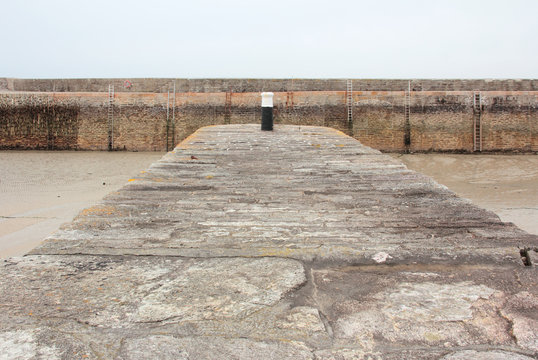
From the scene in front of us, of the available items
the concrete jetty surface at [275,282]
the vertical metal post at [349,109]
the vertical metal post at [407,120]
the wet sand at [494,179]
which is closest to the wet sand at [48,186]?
the concrete jetty surface at [275,282]

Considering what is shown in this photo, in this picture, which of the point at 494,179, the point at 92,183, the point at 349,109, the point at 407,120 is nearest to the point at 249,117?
the point at 349,109

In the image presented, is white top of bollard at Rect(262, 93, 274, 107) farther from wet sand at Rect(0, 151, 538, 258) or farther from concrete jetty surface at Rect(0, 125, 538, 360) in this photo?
concrete jetty surface at Rect(0, 125, 538, 360)

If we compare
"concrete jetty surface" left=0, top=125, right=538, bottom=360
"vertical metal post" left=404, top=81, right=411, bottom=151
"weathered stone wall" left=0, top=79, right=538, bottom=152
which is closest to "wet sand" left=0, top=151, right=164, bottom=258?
"weathered stone wall" left=0, top=79, right=538, bottom=152

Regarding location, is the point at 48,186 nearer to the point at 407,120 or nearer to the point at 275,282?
the point at 275,282

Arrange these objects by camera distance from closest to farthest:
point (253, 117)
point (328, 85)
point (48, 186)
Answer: point (48, 186) < point (253, 117) < point (328, 85)

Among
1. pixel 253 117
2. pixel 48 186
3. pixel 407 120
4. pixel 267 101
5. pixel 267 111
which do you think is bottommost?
pixel 48 186

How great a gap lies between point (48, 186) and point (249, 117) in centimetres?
722

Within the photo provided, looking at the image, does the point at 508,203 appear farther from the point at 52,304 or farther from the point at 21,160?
the point at 21,160

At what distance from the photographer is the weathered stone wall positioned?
14086 mm

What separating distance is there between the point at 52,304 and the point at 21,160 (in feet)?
41.1

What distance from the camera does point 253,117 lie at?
1458 cm

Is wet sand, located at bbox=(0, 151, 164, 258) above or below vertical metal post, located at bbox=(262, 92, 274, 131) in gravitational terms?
below

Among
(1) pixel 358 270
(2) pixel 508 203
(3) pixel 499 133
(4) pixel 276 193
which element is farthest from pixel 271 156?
(3) pixel 499 133

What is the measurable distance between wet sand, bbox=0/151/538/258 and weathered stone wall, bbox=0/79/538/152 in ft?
2.41
